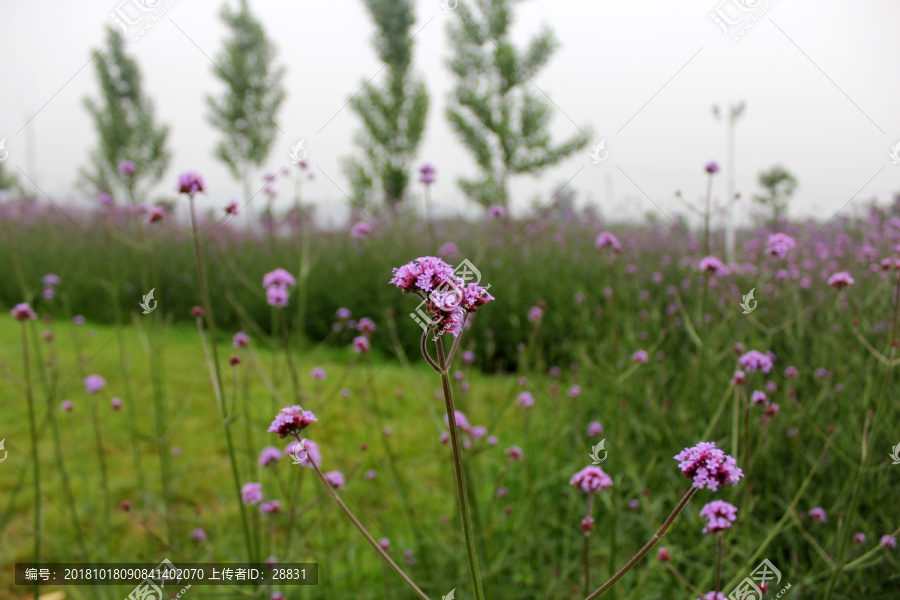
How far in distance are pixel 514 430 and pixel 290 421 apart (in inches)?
101

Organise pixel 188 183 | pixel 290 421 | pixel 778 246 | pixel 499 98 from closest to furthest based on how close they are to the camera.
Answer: pixel 290 421 < pixel 188 183 < pixel 778 246 < pixel 499 98

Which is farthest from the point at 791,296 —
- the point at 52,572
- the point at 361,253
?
the point at 361,253

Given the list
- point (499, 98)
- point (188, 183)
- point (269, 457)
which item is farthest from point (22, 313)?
point (499, 98)

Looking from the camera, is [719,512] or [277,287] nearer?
[719,512]

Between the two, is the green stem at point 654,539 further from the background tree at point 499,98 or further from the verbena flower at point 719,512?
the background tree at point 499,98

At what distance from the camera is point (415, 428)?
3508 millimetres

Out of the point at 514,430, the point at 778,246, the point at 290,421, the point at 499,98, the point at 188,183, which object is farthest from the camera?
the point at 499,98

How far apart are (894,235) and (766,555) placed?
1625 mm

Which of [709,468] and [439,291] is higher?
[439,291]

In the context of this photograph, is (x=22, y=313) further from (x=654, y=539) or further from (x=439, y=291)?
(x=654, y=539)

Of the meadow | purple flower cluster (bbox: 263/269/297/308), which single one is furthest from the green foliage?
purple flower cluster (bbox: 263/269/297/308)

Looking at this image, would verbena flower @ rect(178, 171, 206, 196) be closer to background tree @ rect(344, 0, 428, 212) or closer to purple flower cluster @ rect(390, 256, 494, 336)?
purple flower cluster @ rect(390, 256, 494, 336)

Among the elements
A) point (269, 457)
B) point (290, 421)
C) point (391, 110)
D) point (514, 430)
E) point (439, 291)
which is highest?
point (391, 110)

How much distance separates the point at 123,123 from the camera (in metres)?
11.5
